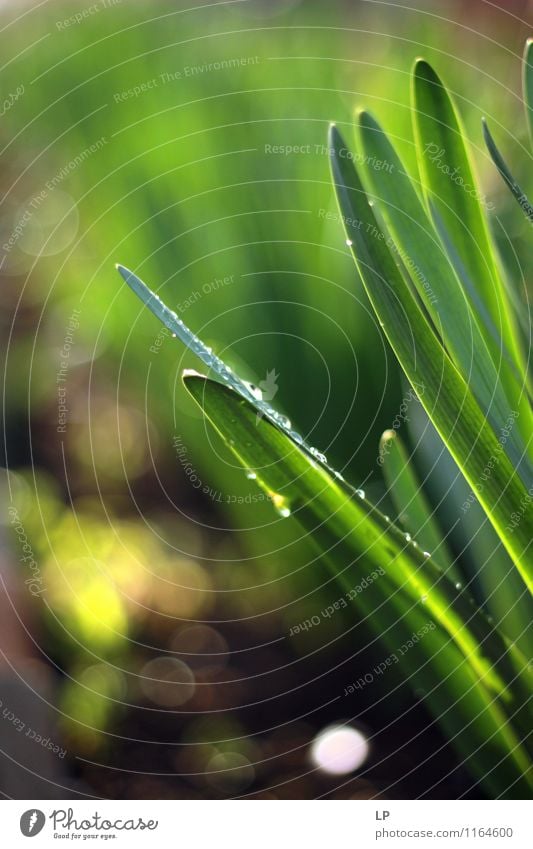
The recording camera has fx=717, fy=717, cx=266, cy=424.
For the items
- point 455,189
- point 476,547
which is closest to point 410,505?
point 476,547

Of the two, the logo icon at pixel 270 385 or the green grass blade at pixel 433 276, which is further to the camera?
the logo icon at pixel 270 385

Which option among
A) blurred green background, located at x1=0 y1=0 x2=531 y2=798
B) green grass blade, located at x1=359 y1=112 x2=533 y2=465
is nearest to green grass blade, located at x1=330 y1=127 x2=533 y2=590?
green grass blade, located at x1=359 y1=112 x2=533 y2=465
